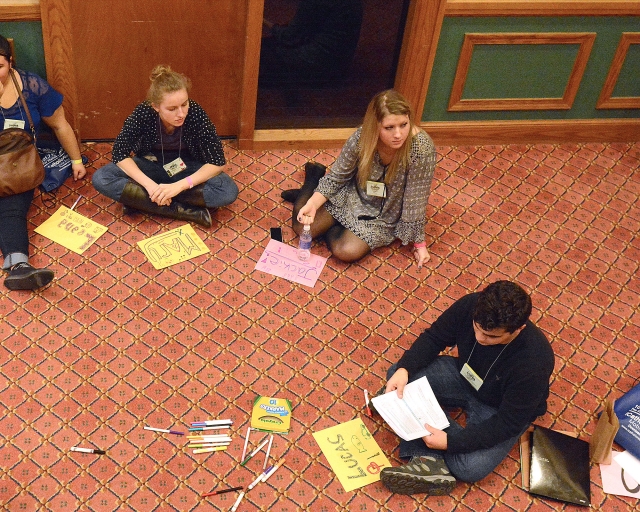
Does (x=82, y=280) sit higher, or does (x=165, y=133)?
(x=165, y=133)

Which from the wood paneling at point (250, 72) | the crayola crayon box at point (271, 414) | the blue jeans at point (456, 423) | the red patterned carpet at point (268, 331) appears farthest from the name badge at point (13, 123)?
the blue jeans at point (456, 423)

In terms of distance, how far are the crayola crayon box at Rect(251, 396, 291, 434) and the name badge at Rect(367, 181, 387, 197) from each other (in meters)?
1.04

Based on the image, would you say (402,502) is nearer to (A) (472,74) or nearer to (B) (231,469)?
(B) (231,469)

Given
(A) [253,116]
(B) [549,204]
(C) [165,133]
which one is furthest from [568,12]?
(C) [165,133]

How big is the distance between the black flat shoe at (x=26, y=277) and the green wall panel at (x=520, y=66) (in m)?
2.15

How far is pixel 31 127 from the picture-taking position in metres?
3.69

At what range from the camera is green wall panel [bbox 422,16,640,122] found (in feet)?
13.5

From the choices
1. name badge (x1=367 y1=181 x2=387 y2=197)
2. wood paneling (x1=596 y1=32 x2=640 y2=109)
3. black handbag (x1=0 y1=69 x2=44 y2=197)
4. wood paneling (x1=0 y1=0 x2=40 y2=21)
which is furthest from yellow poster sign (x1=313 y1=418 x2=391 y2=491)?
wood paneling (x1=596 y1=32 x2=640 y2=109)

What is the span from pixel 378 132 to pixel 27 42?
5.46ft

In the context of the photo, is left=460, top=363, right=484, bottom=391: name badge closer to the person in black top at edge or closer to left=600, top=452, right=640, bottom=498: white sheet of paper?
the person in black top at edge

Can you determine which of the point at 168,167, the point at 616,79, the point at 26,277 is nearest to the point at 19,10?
the point at 168,167

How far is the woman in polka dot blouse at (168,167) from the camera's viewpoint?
363 centimetres

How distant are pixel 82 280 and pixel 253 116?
1250 mm

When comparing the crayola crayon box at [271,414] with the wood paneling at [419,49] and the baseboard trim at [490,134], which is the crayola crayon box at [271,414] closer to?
the baseboard trim at [490,134]
